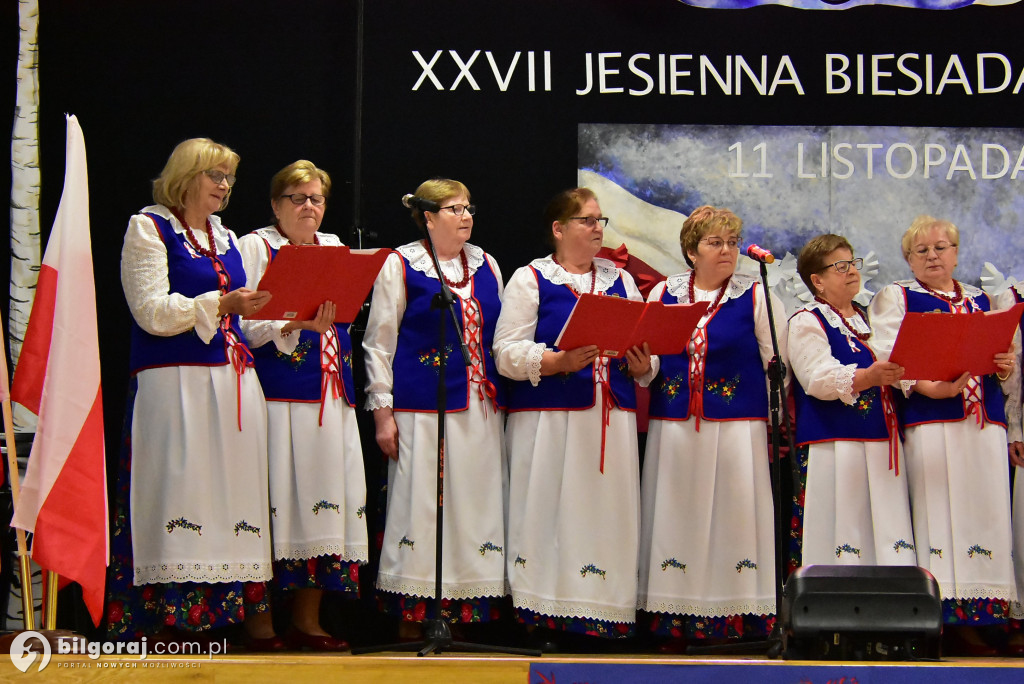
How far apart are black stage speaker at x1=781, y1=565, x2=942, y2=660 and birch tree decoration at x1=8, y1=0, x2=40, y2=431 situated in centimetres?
329

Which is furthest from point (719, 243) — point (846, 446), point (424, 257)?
point (424, 257)

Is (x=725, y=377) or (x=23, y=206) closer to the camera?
(x=725, y=377)

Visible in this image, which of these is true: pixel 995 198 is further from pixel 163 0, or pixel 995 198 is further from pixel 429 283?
pixel 163 0

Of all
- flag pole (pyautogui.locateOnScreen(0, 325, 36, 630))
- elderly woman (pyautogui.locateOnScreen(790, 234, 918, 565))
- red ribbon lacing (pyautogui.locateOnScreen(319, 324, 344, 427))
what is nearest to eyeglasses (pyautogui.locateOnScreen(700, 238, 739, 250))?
elderly woman (pyautogui.locateOnScreen(790, 234, 918, 565))

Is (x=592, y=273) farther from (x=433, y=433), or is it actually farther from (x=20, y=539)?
(x=20, y=539)

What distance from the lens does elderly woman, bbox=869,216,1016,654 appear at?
14.5 ft

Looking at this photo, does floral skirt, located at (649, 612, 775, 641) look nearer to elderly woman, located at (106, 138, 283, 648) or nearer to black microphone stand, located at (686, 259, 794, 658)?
black microphone stand, located at (686, 259, 794, 658)

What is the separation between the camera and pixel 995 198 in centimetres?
525

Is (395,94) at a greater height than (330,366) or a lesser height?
greater

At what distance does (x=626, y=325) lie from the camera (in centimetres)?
412

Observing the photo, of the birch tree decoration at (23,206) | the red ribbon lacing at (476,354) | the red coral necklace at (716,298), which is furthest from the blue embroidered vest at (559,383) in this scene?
the birch tree decoration at (23,206)

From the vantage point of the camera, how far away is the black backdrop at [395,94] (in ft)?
16.5

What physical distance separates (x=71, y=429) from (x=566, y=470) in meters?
1.71

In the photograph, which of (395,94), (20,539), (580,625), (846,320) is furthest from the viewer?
(395,94)
